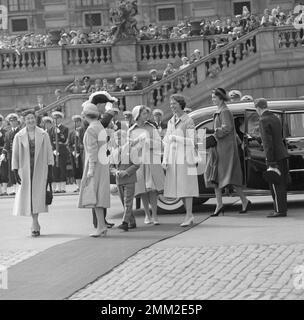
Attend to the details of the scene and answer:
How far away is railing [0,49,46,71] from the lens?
35.4 metres

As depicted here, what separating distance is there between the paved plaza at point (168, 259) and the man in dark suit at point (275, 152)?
0.94 ft

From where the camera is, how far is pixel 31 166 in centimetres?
1556

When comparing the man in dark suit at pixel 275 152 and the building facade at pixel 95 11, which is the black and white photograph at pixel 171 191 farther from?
the building facade at pixel 95 11

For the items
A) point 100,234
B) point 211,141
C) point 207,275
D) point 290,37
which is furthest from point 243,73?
point 207,275

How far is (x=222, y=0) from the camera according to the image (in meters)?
43.8

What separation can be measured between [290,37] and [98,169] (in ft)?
52.4

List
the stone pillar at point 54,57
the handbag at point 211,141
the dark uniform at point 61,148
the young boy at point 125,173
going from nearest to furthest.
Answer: the young boy at point 125,173 → the handbag at point 211,141 → the dark uniform at point 61,148 → the stone pillar at point 54,57

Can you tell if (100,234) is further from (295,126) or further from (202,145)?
(295,126)

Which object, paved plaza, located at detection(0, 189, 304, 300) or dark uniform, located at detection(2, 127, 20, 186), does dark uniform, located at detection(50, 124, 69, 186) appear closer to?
dark uniform, located at detection(2, 127, 20, 186)

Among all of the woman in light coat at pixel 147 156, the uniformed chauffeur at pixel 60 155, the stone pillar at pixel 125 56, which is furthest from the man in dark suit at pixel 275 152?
the stone pillar at pixel 125 56

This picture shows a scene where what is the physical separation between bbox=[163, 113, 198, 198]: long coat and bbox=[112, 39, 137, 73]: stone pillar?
1952 centimetres

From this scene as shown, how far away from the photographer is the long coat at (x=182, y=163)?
15461mm

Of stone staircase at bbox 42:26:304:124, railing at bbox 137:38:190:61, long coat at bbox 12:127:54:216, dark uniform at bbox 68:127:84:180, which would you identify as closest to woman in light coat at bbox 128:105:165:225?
long coat at bbox 12:127:54:216
